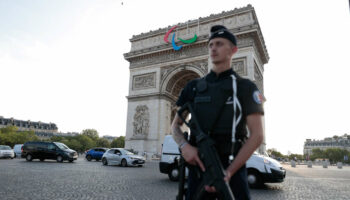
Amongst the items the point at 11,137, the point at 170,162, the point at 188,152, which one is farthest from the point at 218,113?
the point at 11,137

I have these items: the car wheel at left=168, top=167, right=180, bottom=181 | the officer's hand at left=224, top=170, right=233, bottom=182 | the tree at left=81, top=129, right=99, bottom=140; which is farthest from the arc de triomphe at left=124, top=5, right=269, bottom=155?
the tree at left=81, top=129, right=99, bottom=140

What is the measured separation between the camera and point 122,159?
15398 millimetres

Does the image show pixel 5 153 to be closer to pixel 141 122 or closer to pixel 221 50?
pixel 141 122

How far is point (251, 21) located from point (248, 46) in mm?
2360

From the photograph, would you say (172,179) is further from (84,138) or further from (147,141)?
(84,138)

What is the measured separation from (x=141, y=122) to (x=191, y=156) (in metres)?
23.4

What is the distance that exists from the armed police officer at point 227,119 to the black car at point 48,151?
17567 mm

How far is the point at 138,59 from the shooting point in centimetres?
2748

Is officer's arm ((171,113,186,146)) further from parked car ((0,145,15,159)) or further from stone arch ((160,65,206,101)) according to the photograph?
parked car ((0,145,15,159))

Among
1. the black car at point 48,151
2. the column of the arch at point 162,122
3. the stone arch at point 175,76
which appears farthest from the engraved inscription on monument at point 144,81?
the black car at point 48,151

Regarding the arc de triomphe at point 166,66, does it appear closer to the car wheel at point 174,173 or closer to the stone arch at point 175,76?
the stone arch at point 175,76

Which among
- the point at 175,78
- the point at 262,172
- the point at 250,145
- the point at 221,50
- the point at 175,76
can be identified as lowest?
the point at 262,172

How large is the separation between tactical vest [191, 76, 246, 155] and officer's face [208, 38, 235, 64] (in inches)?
5.8

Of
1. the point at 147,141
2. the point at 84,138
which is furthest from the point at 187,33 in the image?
the point at 84,138
